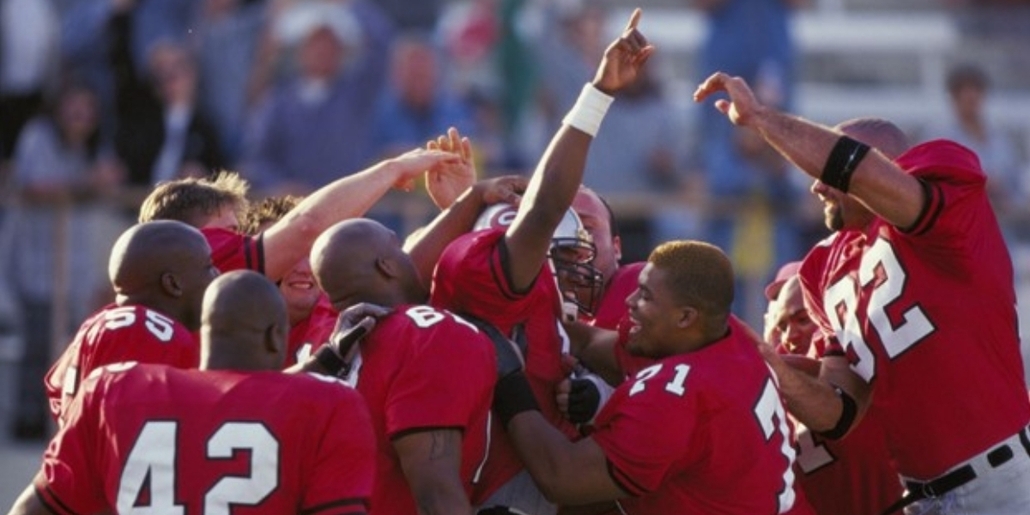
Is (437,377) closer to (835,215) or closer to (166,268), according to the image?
(166,268)

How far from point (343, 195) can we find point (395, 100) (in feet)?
25.2

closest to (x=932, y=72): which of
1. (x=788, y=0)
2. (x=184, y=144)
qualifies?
(x=788, y=0)

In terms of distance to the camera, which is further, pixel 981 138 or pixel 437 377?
pixel 981 138

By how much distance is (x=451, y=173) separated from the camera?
8023mm

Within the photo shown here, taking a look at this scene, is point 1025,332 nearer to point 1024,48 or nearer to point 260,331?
point 1024,48

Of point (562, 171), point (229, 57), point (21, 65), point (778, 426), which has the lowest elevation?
point (778, 426)

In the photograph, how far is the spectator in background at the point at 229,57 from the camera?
592 inches

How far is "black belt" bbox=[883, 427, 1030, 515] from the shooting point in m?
7.38

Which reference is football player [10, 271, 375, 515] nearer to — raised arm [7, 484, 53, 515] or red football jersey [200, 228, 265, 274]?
raised arm [7, 484, 53, 515]

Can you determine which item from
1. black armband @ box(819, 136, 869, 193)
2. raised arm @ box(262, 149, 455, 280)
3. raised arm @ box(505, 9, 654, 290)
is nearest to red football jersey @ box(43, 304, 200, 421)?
raised arm @ box(262, 149, 455, 280)

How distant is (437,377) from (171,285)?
929 millimetres

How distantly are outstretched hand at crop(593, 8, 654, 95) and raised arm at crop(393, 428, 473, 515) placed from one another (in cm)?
122

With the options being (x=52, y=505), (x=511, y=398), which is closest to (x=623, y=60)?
(x=511, y=398)

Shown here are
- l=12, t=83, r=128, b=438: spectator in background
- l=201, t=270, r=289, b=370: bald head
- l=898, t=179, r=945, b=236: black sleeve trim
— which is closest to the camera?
l=201, t=270, r=289, b=370: bald head
